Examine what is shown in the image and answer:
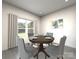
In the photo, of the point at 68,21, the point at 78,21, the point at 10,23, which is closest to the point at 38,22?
the point at 68,21

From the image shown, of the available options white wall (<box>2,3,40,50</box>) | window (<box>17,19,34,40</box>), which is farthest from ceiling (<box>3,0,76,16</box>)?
window (<box>17,19,34,40</box>)

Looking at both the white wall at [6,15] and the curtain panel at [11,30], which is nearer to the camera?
the white wall at [6,15]

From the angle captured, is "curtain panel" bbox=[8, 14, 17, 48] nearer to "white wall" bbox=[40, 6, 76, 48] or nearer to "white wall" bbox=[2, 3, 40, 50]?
"white wall" bbox=[2, 3, 40, 50]

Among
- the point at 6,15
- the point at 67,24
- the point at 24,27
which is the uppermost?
the point at 6,15

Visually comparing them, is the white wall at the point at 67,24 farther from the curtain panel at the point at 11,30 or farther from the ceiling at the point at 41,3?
the curtain panel at the point at 11,30

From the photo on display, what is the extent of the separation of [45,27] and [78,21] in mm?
9694

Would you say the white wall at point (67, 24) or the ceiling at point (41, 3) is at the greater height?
the ceiling at point (41, 3)

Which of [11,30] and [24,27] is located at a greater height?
[24,27]

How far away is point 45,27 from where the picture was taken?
1047 cm

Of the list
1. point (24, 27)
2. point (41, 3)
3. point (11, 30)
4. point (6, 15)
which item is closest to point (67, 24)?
point (41, 3)

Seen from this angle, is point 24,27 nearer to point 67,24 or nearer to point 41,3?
point 41,3

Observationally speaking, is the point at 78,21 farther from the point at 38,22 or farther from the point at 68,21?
the point at 38,22

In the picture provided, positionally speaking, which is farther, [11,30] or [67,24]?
[67,24]

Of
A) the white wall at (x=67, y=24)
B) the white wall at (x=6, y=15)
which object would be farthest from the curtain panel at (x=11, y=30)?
the white wall at (x=67, y=24)
